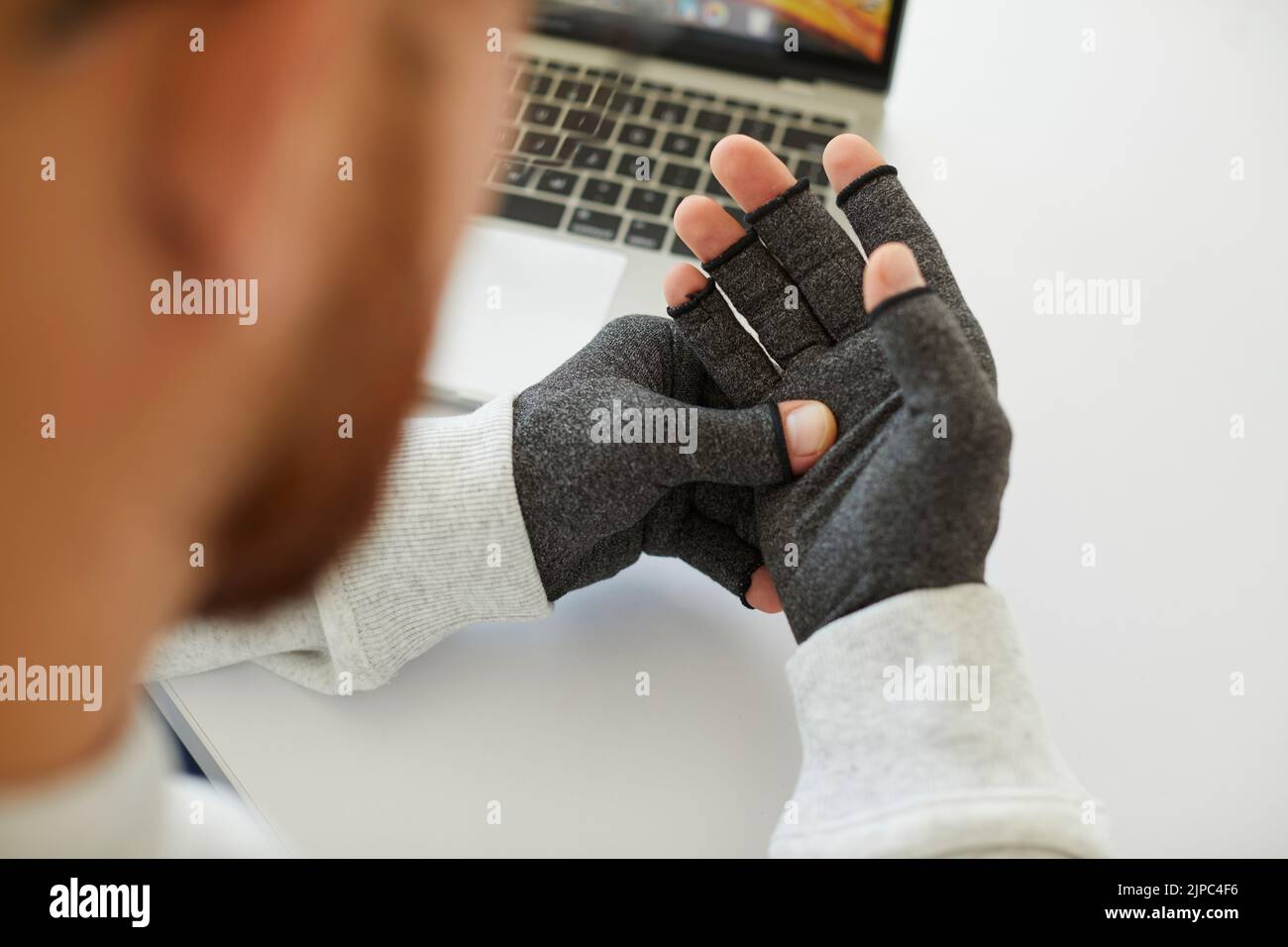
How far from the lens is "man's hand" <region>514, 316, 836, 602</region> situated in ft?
1.77

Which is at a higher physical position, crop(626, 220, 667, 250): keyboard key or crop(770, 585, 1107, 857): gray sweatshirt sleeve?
crop(626, 220, 667, 250): keyboard key

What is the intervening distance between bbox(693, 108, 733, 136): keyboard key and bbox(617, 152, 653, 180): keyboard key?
0.20 ft

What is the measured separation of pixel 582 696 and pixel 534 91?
1.75 feet

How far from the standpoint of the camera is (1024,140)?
819 mm

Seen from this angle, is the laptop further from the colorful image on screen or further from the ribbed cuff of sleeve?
the ribbed cuff of sleeve

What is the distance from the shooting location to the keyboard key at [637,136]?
79cm

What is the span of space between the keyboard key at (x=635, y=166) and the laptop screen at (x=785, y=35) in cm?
8

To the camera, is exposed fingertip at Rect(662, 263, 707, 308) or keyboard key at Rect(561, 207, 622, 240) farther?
→ keyboard key at Rect(561, 207, 622, 240)

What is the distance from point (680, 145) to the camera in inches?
31.2

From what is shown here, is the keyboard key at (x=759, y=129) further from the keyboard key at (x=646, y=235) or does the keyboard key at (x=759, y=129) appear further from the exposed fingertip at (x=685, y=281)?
the exposed fingertip at (x=685, y=281)

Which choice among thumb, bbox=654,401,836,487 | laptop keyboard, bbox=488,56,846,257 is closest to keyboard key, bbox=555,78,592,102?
laptop keyboard, bbox=488,56,846,257

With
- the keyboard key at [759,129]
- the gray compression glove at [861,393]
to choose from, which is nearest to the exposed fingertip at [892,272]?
the gray compression glove at [861,393]

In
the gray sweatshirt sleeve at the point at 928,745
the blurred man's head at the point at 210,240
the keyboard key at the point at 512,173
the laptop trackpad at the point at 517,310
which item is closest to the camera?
the blurred man's head at the point at 210,240
